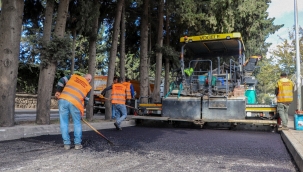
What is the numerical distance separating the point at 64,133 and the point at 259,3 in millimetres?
13013

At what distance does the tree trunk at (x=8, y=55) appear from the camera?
6.64 m

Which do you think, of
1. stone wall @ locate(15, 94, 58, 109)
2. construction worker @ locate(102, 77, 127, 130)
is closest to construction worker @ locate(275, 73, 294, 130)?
construction worker @ locate(102, 77, 127, 130)

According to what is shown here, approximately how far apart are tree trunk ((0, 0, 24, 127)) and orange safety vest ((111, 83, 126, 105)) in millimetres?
2779

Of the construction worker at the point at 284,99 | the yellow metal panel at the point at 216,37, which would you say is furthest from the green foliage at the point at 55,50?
the construction worker at the point at 284,99

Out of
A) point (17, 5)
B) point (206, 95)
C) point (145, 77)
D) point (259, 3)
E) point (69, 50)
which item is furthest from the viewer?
point (259, 3)

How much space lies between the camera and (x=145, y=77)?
12.9 m

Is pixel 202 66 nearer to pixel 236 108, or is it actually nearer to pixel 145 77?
pixel 236 108

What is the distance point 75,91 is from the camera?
5.34 meters

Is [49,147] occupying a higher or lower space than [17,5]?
lower

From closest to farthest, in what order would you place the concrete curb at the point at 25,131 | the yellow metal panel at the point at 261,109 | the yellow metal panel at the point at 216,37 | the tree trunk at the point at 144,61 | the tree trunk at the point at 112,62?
the concrete curb at the point at 25,131
the yellow metal panel at the point at 261,109
the yellow metal panel at the point at 216,37
the tree trunk at the point at 112,62
the tree trunk at the point at 144,61

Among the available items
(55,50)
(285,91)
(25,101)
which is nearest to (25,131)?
(55,50)

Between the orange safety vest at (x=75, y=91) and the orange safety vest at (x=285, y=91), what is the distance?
5.61 m

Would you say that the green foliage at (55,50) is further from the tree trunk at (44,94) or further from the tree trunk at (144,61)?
the tree trunk at (144,61)

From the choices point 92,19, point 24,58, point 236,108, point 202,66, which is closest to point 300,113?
point 236,108
